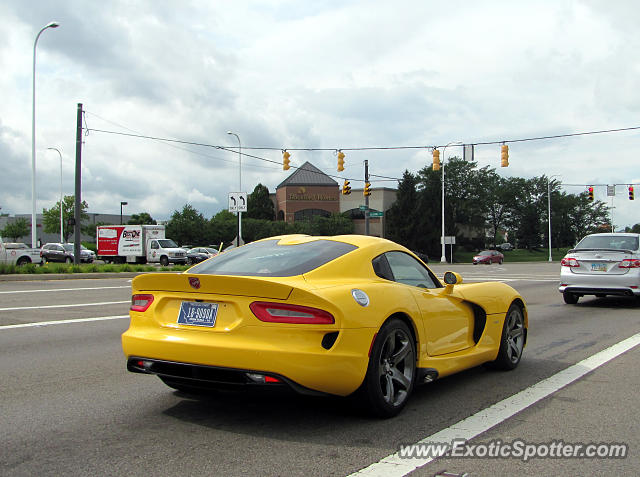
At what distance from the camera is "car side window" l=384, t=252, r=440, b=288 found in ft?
17.5

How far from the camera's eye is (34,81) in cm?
3023

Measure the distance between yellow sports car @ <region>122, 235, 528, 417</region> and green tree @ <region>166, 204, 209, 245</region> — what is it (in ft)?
232

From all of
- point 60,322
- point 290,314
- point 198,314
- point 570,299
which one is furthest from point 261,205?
point 290,314

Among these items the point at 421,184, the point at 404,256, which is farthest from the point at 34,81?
the point at 421,184

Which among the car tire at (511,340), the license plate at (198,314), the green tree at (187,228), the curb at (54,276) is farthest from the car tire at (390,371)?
the green tree at (187,228)

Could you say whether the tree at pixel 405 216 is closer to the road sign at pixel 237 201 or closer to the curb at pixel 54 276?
the road sign at pixel 237 201

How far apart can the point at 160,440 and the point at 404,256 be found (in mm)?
2660

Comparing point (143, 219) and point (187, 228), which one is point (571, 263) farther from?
point (143, 219)

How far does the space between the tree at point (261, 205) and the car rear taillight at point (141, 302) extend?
8476cm

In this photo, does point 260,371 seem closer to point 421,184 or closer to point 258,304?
point 258,304

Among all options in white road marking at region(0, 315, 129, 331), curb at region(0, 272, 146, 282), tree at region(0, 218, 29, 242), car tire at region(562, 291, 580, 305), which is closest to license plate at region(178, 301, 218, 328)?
white road marking at region(0, 315, 129, 331)

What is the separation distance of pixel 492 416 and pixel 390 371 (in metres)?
0.90

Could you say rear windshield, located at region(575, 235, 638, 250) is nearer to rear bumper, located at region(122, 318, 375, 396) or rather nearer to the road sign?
rear bumper, located at region(122, 318, 375, 396)

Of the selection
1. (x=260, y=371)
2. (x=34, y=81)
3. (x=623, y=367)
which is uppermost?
(x=34, y=81)
